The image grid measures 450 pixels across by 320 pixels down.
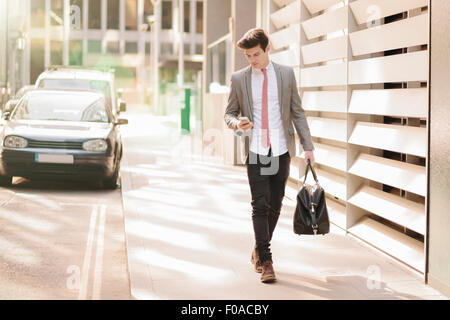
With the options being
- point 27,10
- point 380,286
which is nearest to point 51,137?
point 380,286

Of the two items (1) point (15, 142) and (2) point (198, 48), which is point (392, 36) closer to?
(1) point (15, 142)

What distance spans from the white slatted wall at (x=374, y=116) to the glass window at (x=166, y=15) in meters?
60.8

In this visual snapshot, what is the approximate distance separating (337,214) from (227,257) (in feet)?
6.89

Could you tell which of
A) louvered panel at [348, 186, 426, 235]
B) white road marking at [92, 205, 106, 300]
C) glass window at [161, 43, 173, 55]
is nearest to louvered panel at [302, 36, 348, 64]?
louvered panel at [348, 186, 426, 235]

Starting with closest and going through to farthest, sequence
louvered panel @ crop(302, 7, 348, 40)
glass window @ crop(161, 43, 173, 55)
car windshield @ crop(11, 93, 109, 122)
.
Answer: louvered panel @ crop(302, 7, 348, 40) < car windshield @ crop(11, 93, 109, 122) < glass window @ crop(161, 43, 173, 55)

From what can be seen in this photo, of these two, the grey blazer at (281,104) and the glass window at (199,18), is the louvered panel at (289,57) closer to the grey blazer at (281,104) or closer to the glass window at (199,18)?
the grey blazer at (281,104)

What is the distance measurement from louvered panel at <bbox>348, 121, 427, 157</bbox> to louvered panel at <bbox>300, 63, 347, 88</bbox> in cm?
65

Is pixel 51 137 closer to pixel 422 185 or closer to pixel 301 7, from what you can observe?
pixel 301 7

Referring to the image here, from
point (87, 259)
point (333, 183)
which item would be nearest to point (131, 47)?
point (333, 183)

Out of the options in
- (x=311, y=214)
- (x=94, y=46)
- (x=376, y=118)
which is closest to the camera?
(x=311, y=214)

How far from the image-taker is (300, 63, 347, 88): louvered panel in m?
7.77

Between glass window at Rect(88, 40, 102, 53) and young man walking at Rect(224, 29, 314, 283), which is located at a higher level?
glass window at Rect(88, 40, 102, 53)

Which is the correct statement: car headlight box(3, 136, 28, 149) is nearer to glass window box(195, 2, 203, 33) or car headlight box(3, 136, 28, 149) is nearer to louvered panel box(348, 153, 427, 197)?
louvered panel box(348, 153, 427, 197)

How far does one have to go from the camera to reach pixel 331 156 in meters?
8.23
